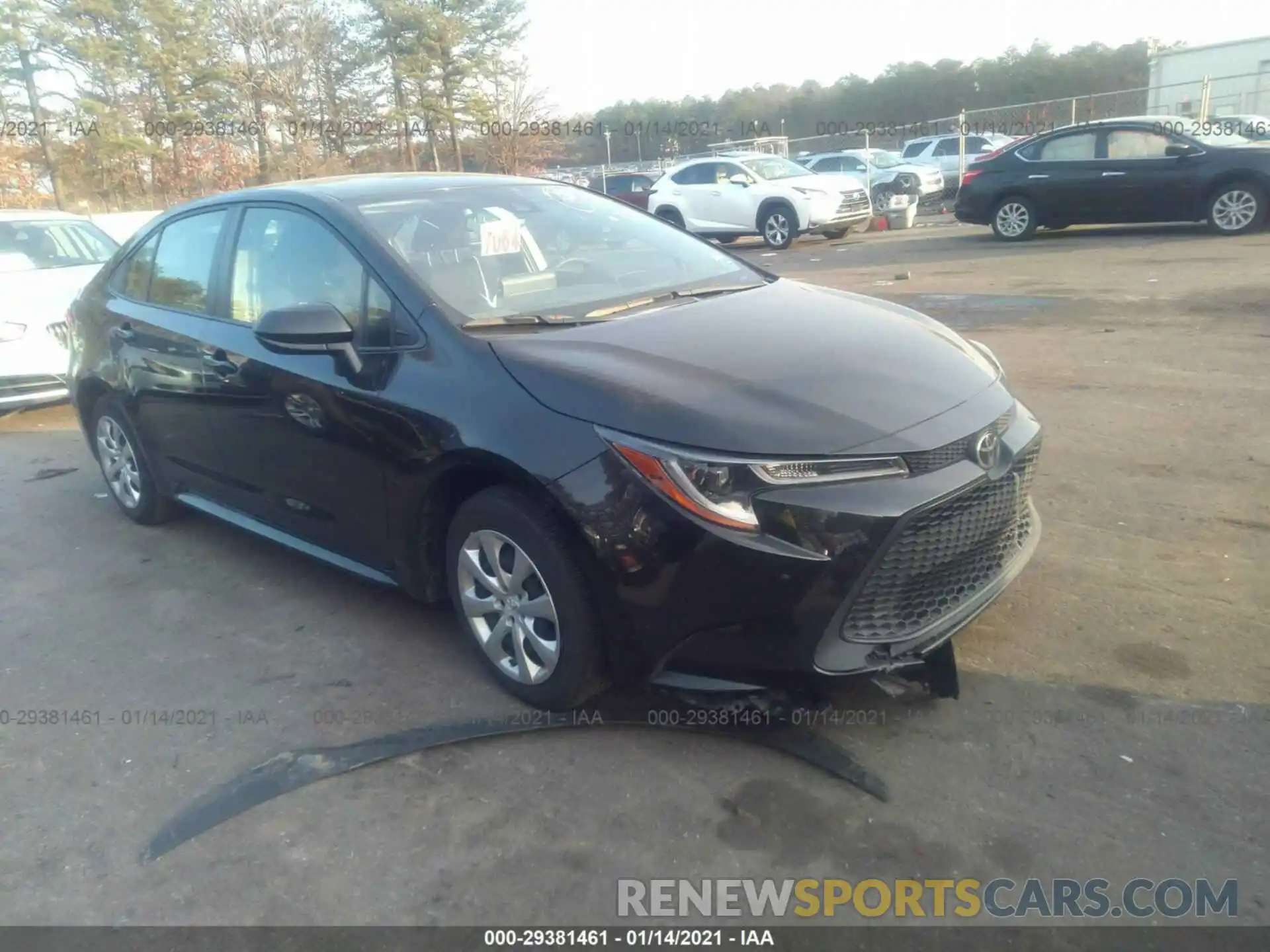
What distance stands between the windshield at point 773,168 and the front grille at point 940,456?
16393 mm

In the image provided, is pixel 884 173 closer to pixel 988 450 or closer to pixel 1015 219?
pixel 1015 219

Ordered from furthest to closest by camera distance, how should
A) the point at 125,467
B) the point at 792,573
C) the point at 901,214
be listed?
the point at 901,214
the point at 125,467
the point at 792,573

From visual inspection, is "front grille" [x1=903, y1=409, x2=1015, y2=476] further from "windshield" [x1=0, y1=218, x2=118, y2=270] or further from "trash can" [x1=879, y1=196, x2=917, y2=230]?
"trash can" [x1=879, y1=196, x2=917, y2=230]

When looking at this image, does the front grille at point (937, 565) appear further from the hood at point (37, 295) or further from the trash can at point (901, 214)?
the trash can at point (901, 214)

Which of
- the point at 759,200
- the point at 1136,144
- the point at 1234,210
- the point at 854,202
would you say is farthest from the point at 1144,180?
the point at 759,200

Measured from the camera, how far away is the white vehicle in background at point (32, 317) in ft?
26.1

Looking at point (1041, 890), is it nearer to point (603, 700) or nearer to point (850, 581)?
point (850, 581)

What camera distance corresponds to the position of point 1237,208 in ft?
44.7

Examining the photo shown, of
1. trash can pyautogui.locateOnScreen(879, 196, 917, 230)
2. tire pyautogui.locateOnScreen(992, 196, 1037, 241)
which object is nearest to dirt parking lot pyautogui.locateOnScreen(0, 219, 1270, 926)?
tire pyautogui.locateOnScreen(992, 196, 1037, 241)

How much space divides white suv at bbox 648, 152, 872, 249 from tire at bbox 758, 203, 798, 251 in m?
0.01

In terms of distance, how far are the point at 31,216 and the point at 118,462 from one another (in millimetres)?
5287

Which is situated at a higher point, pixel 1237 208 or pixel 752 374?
pixel 752 374

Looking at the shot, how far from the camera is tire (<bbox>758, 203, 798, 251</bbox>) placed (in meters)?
18.0

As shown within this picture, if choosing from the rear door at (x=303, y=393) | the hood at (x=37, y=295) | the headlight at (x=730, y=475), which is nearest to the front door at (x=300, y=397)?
the rear door at (x=303, y=393)
